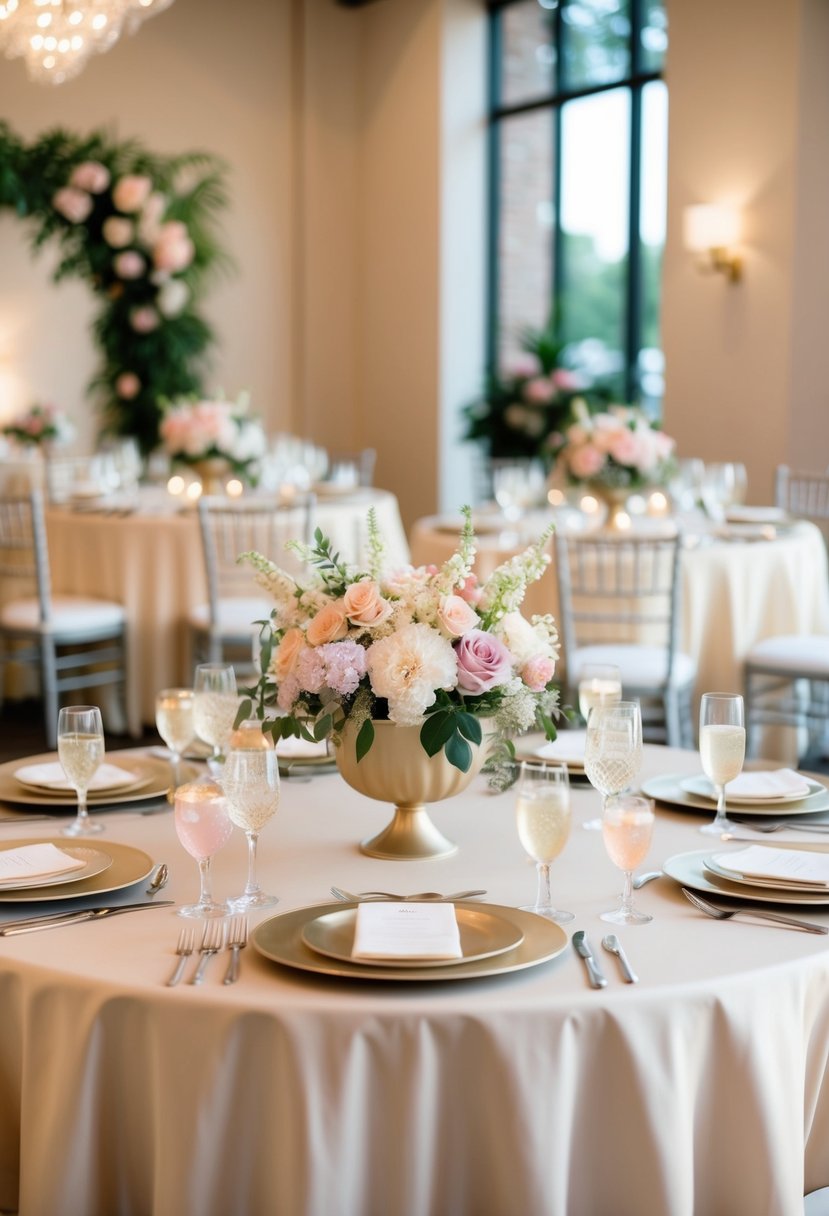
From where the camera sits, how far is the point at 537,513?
5574 millimetres

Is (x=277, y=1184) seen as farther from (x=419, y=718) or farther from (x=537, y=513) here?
(x=537, y=513)

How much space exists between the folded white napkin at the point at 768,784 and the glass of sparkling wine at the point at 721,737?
0.62 feet

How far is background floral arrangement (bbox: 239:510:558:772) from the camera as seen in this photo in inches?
68.4

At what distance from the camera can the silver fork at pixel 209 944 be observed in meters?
1.46

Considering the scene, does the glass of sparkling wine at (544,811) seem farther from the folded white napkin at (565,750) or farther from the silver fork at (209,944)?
the folded white napkin at (565,750)

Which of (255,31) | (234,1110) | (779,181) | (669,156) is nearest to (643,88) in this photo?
(669,156)

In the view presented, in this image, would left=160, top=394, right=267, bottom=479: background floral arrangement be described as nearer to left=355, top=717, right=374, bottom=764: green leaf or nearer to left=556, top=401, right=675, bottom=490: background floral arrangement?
left=556, top=401, right=675, bottom=490: background floral arrangement

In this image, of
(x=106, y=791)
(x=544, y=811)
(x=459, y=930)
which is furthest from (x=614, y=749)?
(x=106, y=791)

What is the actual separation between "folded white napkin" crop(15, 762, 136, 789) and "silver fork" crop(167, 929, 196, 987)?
649 mm

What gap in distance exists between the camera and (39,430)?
812cm

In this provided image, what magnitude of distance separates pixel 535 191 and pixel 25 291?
335 centimetres

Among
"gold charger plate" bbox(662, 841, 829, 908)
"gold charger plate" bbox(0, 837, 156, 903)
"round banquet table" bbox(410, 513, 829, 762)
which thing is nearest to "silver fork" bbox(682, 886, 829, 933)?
"gold charger plate" bbox(662, 841, 829, 908)

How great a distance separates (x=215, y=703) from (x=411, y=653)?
489mm

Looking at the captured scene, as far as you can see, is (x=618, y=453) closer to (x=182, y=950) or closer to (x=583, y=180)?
(x=182, y=950)
